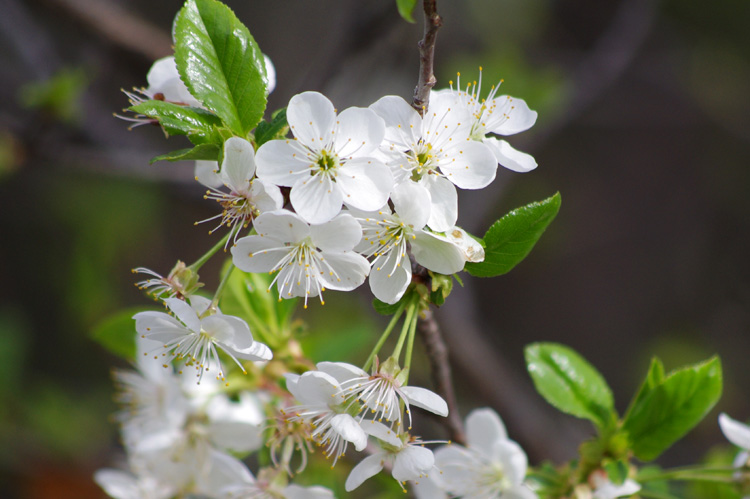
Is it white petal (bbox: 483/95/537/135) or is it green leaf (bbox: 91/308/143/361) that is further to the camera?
green leaf (bbox: 91/308/143/361)

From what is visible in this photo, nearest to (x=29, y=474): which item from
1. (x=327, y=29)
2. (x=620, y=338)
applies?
(x=327, y=29)

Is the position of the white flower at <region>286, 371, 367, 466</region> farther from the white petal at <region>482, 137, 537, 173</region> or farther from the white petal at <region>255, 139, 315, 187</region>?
the white petal at <region>482, 137, 537, 173</region>

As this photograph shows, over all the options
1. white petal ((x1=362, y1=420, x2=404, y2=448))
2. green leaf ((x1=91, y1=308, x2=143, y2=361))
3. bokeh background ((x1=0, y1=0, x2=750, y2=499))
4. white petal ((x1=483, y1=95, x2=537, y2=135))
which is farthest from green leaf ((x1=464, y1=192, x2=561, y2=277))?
bokeh background ((x1=0, y1=0, x2=750, y2=499))

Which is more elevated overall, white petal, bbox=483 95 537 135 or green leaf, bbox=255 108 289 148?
white petal, bbox=483 95 537 135

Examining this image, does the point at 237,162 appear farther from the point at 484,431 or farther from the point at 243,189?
the point at 484,431

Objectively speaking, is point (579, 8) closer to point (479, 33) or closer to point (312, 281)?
point (479, 33)

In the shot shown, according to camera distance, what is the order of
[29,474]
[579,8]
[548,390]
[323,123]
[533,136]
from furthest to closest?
[579,8], [29,474], [533,136], [548,390], [323,123]

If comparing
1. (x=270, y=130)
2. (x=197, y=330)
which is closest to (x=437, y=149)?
(x=270, y=130)
